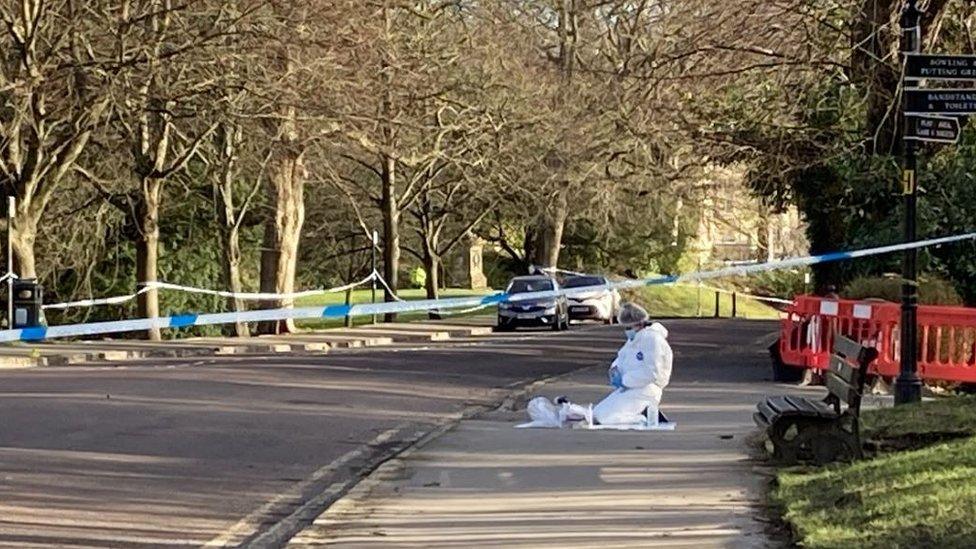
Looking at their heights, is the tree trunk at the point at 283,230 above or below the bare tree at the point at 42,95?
below

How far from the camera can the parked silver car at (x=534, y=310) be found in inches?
1512

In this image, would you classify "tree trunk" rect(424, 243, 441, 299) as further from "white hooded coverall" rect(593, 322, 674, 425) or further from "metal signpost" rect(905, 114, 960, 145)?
"metal signpost" rect(905, 114, 960, 145)

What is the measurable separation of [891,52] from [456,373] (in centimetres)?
773

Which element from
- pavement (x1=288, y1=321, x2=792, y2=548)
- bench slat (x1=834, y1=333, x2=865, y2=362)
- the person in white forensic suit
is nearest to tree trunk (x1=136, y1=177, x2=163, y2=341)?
pavement (x1=288, y1=321, x2=792, y2=548)

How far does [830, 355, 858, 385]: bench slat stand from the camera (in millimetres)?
10930

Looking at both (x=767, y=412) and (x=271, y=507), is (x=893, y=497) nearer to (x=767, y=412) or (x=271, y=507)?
(x=767, y=412)

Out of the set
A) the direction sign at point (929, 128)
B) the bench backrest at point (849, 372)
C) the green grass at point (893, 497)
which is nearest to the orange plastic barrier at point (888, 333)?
the direction sign at point (929, 128)

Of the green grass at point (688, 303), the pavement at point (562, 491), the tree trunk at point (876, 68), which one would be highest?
the tree trunk at point (876, 68)

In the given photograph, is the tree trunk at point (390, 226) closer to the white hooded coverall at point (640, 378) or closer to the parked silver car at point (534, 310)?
the parked silver car at point (534, 310)

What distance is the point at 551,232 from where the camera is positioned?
53.4m

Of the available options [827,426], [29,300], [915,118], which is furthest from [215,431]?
[915,118]

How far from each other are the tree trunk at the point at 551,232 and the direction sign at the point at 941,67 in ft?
116

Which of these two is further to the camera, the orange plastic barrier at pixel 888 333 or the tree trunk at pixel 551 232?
the tree trunk at pixel 551 232

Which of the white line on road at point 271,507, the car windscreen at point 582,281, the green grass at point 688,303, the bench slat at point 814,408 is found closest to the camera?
the white line on road at point 271,507
